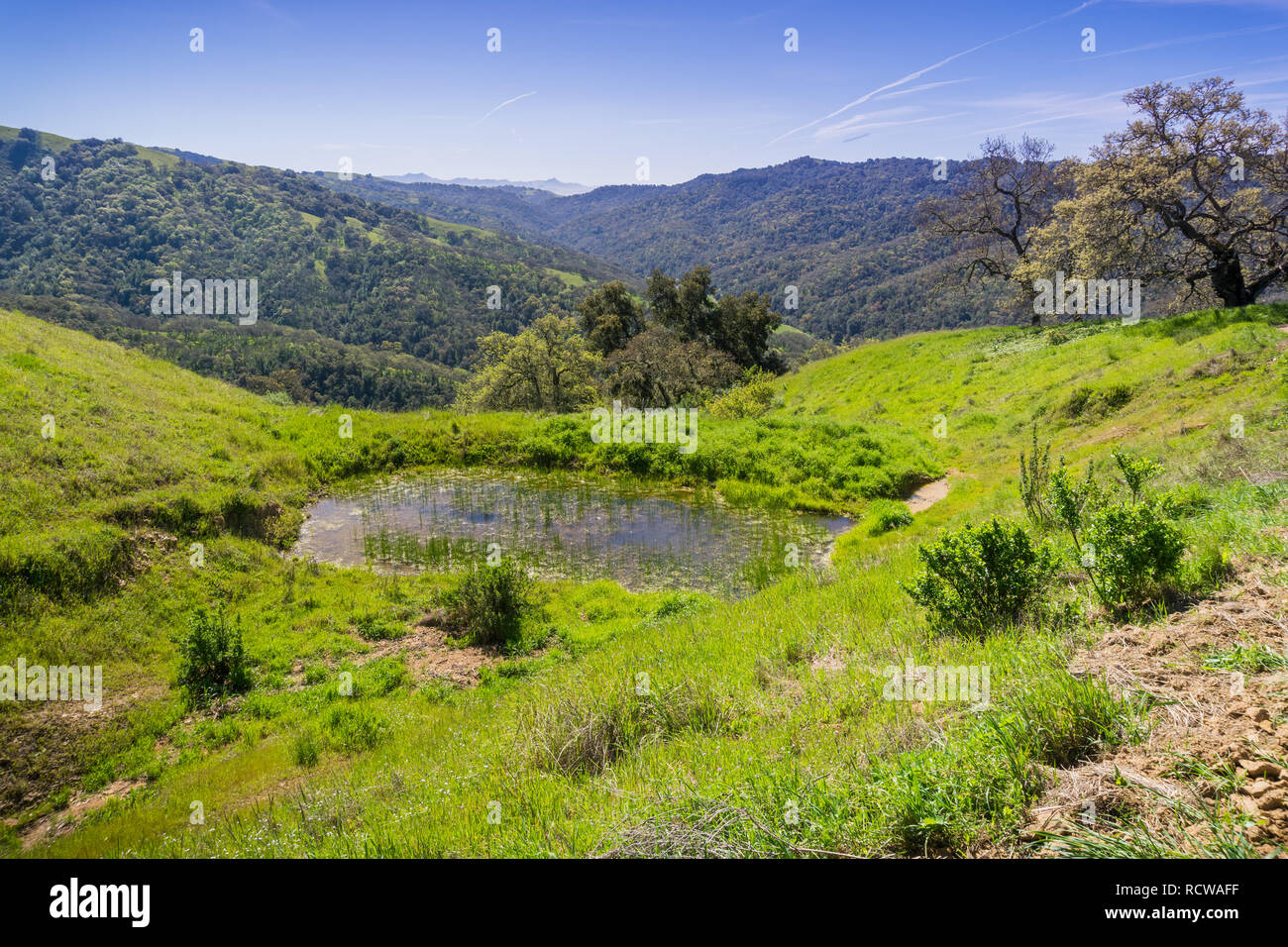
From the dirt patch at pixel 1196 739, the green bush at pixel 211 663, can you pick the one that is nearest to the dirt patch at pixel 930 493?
the dirt patch at pixel 1196 739

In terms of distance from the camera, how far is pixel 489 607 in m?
10.5

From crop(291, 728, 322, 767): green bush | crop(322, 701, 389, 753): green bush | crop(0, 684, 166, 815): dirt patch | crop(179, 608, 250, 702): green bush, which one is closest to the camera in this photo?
crop(0, 684, 166, 815): dirt patch

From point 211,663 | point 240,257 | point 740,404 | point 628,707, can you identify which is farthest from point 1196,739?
point 240,257

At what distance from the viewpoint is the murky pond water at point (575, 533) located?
44.5 feet

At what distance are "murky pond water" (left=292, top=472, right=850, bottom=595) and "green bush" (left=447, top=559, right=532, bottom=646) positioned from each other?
2482 millimetres

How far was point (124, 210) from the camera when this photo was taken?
141m

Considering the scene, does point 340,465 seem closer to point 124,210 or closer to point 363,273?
point 363,273

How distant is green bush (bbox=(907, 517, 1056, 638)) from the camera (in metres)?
5.62

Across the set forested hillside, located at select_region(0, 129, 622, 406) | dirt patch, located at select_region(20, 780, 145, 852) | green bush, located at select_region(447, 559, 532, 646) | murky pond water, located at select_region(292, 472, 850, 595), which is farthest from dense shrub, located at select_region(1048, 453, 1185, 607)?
forested hillside, located at select_region(0, 129, 622, 406)

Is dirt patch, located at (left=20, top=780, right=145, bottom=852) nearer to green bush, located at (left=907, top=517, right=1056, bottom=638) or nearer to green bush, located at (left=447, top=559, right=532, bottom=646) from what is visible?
green bush, located at (left=447, top=559, right=532, bottom=646)

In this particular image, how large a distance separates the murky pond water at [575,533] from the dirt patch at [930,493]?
6.51ft

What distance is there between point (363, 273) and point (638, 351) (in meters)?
154

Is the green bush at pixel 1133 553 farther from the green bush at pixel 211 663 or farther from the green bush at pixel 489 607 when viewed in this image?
the green bush at pixel 211 663
